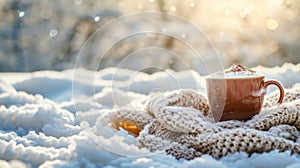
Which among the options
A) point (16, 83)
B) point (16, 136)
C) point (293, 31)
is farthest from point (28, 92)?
point (293, 31)

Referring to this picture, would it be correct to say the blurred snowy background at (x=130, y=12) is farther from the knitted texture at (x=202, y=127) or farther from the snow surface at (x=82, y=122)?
the knitted texture at (x=202, y=127)

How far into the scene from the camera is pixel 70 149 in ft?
2.13

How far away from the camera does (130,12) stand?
1.13 m

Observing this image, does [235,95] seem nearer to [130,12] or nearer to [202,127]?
[202,127]

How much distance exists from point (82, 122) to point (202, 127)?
0.22m

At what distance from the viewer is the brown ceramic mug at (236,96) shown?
808 mm

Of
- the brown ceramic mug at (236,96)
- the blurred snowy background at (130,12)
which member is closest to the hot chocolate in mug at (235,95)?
the brown ceramic mug at (236,96)

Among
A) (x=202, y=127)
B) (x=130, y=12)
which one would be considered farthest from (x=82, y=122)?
(x=130, y=12)

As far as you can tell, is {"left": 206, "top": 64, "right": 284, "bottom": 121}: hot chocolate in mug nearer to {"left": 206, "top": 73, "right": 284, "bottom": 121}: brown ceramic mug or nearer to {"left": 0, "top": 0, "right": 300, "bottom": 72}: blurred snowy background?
{"left": 206, "top": 73, "right": 284, "bottom": 121}: brown ceramic mug

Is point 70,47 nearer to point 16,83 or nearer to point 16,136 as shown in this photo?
point 16,83

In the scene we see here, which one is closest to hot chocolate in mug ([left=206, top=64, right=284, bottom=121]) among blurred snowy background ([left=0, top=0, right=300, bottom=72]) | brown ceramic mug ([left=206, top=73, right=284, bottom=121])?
brown ceramic mug ([left=206, top=73, right=284, bottom=121])

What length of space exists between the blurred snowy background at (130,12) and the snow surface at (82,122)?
53 mm

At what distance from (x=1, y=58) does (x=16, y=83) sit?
15 centimetres

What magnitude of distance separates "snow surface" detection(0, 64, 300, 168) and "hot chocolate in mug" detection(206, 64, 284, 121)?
0.18ft
